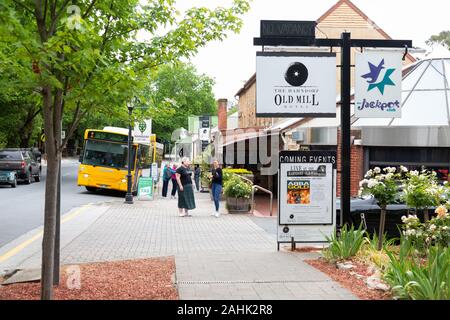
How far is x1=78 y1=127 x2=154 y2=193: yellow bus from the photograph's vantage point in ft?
89.5

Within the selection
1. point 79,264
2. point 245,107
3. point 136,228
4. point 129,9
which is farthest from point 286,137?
point 245,107

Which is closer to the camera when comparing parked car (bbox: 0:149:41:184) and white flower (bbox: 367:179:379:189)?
white flower (bbox: 367:179:379:189)

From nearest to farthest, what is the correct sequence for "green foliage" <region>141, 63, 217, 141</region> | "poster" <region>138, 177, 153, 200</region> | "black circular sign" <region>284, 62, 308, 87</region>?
1. "black circular sign" <region>284, 62, 308, 87</region>
2. "poster" <region>138, 177, 153, 200</region>
3. "green foliage" <region>141, 63, 217, 141</region>

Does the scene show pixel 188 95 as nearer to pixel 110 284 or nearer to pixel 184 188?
pixel 184 188

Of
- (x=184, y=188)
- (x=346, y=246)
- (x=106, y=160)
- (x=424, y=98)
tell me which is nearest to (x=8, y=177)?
(x=106, y=160)

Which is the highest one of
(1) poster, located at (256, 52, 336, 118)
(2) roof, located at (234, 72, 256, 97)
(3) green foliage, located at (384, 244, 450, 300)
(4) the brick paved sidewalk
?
(2) roof, located at (234, 72, 256, 97)

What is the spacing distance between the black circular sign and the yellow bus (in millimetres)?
17588

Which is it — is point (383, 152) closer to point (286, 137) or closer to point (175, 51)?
point (286, 137)

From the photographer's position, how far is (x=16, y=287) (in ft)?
24.0

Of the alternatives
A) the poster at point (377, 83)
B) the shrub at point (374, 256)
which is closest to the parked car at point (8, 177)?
the poster at point (377, 83)

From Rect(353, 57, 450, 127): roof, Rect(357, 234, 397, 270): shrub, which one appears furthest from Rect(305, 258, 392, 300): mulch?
Rect(353, 57, 450, 127): roof

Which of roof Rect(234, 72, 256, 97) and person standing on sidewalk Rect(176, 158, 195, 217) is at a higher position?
roof Rect(234, 72, 256, 97)

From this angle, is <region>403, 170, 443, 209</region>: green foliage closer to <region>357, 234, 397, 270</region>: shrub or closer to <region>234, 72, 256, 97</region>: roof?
<region>357, 234, 397, 270</region>: shrub

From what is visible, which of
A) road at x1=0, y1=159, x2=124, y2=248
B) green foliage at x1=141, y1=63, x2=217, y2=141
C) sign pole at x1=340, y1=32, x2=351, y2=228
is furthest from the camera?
green foliage at x1=141, y1=63, x2=217, y2=141
